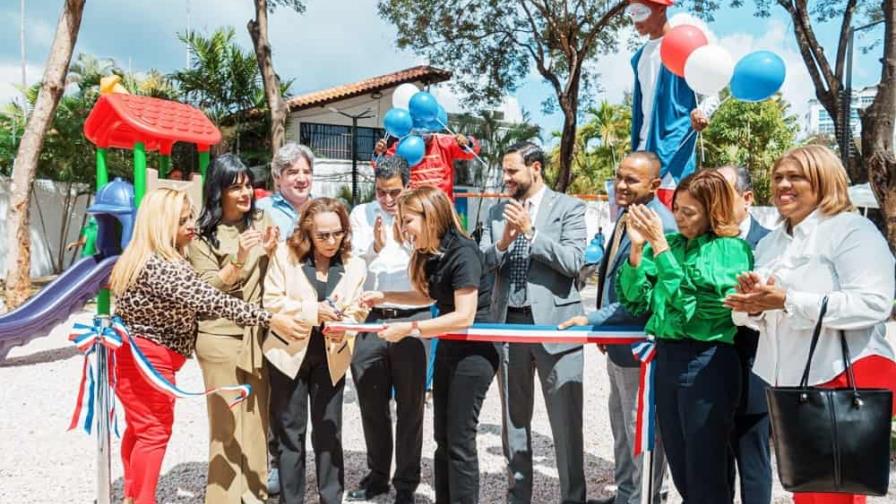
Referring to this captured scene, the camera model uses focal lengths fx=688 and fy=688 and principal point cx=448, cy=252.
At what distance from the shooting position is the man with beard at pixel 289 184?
396 centimetres

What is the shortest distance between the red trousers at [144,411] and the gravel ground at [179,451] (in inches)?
34.2

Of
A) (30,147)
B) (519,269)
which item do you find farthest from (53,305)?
(519,269)

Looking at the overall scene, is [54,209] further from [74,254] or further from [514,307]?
[514,307]

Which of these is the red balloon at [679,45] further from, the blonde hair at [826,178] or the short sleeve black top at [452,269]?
the short sleeve black top at [452,269]

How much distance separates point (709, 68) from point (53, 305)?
277 inches

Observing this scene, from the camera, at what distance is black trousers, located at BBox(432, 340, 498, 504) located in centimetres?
315

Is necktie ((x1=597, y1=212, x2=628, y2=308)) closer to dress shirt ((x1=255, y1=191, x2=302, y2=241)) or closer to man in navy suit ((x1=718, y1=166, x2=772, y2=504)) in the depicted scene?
man in navy suit ((x1=718, y1=166, x2=772, y2=504))

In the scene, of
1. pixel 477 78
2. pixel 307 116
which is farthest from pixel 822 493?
pixel 307 116

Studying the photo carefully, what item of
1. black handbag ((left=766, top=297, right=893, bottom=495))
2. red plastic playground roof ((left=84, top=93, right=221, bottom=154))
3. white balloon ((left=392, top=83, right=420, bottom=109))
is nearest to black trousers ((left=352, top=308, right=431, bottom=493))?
black handbag ((left=766, top=297, right=893, bottom=495))

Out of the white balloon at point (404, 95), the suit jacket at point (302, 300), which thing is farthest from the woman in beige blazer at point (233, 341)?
the white balloon at point (404, 95)

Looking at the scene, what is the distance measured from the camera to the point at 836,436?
225 centimetres

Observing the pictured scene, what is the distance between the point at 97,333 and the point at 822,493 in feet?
9.81

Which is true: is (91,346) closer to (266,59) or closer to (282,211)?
(282,211)

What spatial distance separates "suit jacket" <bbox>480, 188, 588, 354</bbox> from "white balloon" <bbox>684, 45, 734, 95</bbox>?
939 mm
